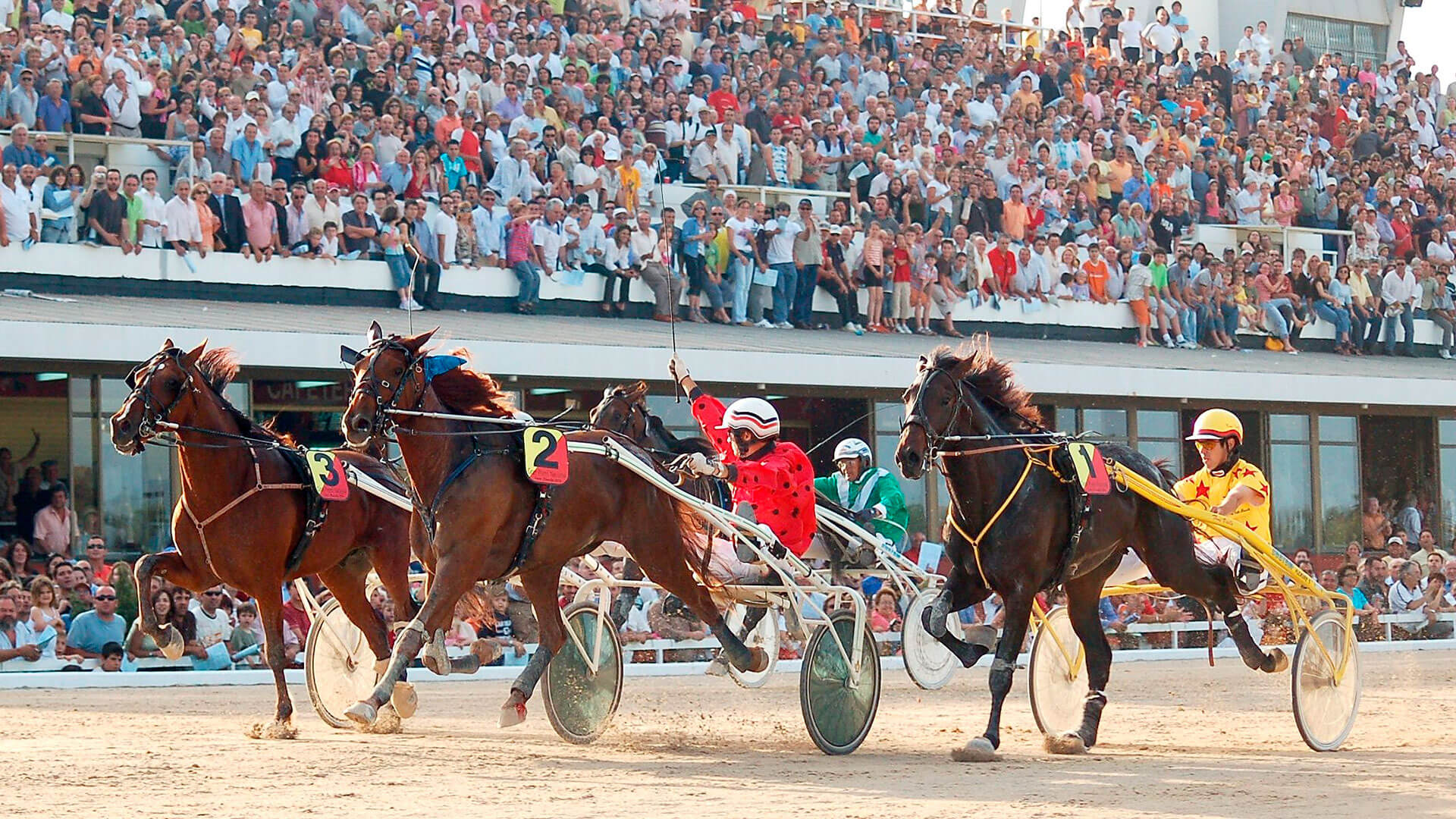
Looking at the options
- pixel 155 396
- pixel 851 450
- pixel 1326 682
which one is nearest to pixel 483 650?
pixel 155 396

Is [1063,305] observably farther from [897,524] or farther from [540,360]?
[897,524]

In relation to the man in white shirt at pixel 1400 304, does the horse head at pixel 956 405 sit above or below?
below

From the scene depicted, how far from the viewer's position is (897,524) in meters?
11.1

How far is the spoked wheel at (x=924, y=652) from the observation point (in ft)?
36.6

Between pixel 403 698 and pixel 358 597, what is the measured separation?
76.0 inches

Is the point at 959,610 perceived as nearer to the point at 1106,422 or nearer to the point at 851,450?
the point at 851,450

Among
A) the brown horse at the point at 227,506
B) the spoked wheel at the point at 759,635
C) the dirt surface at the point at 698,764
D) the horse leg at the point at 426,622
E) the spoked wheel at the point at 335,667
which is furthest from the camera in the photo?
the spoked wheel at the point at 759,635

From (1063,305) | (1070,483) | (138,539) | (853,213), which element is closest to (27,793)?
(1070,483)

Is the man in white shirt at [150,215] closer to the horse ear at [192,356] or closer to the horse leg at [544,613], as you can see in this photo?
the horse ear at [192,356]

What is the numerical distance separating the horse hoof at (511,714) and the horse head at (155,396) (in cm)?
217

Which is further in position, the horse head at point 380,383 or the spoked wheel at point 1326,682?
the spoked wheel at point 1326,682

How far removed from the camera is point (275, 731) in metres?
9.00

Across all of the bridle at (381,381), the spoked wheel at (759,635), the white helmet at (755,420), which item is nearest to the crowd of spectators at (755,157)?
the spoked wheel at (759,635)

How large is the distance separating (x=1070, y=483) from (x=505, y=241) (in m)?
9.07
